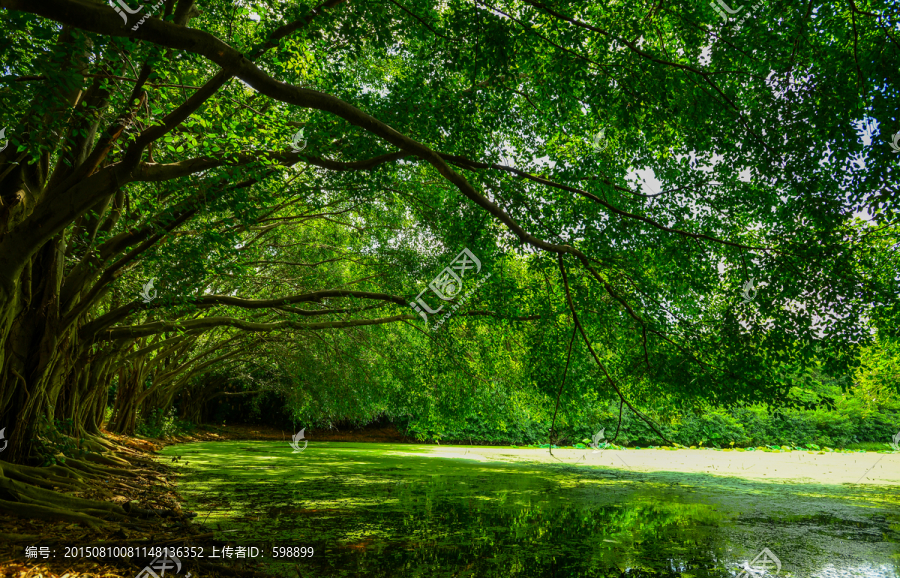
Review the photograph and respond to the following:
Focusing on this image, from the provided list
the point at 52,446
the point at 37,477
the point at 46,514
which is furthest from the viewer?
the point at 52,446

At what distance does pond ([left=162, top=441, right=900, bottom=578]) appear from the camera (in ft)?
11.8

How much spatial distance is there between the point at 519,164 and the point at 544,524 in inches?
171

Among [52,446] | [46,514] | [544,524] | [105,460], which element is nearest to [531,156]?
[544,524]

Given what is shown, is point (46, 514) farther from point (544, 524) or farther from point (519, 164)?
point (519, 164)

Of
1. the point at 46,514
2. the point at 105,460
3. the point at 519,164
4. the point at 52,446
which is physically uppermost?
the point at 519,164

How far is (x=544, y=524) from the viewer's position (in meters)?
5.01

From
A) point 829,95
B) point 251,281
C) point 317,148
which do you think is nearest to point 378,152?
point 317,148

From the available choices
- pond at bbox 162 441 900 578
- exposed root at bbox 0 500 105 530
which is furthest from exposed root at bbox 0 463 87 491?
pond at bbox 162 441 900 578

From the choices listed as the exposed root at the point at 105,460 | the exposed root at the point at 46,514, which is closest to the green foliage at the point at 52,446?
the exposed root at the point at 105,460

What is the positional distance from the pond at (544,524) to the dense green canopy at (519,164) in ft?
4.05

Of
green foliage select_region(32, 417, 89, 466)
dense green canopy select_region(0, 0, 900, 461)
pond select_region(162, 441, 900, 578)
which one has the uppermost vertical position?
dense green canopy select_region(0, 0, 900, 461)

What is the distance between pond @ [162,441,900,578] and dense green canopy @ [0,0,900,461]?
123 centimetres

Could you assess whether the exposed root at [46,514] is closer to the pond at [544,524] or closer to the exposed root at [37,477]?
the exposed root at [37,477]

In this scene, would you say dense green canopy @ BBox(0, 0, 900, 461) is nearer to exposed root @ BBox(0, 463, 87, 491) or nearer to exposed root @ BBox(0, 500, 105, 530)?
exposed root @ BBox(0, 463, 87, 491)
